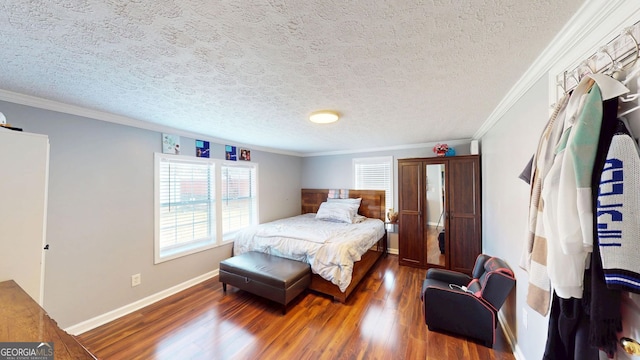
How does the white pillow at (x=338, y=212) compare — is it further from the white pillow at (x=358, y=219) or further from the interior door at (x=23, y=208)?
the interior door at (x=23, y=208)

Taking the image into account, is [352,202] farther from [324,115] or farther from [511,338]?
[511,338]

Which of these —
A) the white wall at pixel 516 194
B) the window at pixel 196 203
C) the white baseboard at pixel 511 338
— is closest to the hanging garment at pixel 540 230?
the white wall at pixel 516 194

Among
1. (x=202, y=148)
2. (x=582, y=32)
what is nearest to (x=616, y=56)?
(x=582, y=32)

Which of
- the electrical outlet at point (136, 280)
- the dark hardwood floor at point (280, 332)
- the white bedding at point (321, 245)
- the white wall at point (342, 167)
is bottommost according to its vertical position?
the dark hardwood floor at point (280, 332)

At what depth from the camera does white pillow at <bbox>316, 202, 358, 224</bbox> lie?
13.1 ft

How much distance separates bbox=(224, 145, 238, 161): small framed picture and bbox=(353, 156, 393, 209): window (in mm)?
2466

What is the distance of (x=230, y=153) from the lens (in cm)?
361

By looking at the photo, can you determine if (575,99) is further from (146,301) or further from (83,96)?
(146,301)

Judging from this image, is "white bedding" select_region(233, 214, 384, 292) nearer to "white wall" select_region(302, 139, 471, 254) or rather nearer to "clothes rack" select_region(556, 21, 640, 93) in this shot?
"white wall" select_region(302, 139, 471, 254)

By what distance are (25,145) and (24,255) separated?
69cm

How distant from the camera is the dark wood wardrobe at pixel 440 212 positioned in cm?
310
